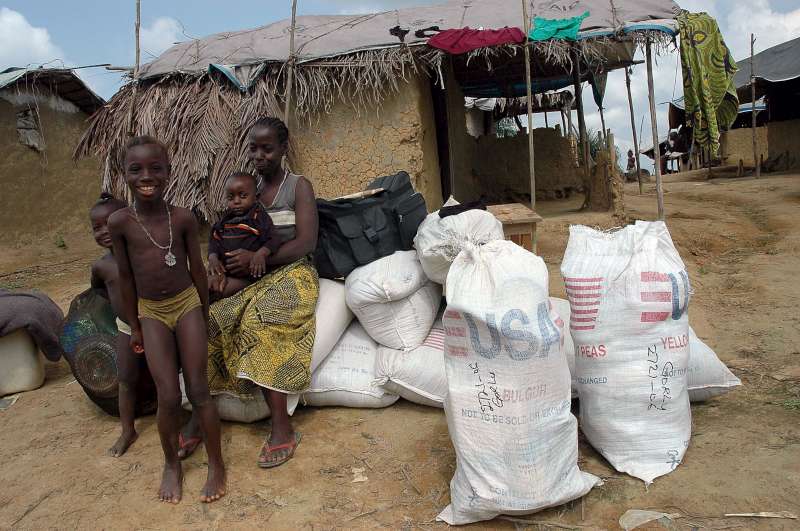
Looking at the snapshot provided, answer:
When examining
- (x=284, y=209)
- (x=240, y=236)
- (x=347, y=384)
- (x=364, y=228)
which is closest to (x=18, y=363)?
(x=240, y=236)

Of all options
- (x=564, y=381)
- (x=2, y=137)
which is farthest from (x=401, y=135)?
(x=2, y=137)

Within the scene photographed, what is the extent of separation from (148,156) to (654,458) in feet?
6.89

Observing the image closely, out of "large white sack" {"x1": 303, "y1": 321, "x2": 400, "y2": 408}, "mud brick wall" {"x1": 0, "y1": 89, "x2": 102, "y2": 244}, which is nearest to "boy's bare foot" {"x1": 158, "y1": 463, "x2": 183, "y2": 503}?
"large white sack" {"x1": 303, "y1": 321, "x2": 400, "y2": 408}

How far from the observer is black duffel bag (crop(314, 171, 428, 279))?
117 inches

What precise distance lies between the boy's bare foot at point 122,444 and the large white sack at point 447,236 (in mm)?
1555

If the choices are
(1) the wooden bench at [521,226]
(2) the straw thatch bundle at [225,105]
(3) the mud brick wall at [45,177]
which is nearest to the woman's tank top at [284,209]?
(1) the wooden bench at [521,226]

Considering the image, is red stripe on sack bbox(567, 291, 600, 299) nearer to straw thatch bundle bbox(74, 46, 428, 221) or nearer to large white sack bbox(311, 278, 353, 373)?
large white sack bbox(311, 278, 353, 373)

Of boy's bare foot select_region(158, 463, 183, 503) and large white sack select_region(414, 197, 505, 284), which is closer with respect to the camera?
boy's bare foot select_region(158, 463, 183, 503)

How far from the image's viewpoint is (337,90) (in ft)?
18.5

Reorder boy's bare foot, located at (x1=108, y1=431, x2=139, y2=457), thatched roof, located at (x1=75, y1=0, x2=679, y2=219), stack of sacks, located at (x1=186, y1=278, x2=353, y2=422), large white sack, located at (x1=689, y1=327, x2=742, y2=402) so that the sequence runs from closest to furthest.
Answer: large white sack, located at (x1=689, y1=327, x2=742, y2=402) < boy's bare foot, located at (x1=108, y1=431, x2=139, y2=457) < stack of sacks, located at (x1=186, y1=278, x2=353, y2=422) < thatched roof, located at (x1=75, y1=0, x2=679, y2=219)

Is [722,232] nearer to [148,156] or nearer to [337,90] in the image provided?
[337,90]

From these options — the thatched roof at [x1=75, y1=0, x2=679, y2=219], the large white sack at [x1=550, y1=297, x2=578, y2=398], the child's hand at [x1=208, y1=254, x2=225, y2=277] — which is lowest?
the large white sack at [x1=550, y1=297, x2=578, y2=398]

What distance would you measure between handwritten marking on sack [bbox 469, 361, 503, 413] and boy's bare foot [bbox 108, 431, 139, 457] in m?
1.68

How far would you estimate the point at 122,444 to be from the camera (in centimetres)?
261
